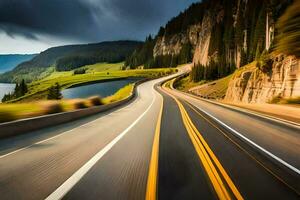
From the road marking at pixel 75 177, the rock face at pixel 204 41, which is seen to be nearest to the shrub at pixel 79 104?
the road marking at pixel 75 177

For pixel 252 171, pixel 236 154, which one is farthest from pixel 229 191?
pixel 236 154

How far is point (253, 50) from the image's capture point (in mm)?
83938

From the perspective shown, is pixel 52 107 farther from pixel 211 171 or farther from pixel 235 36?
pixel 235 36

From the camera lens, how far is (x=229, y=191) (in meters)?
5.15

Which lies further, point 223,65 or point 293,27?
point 223,65

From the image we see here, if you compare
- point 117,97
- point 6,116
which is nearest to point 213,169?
point 6,116

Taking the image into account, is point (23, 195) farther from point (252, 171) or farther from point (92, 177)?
point (252, 171)

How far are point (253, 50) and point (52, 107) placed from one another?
75096mm

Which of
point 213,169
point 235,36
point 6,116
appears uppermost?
point 235,36

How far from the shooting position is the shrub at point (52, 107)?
1731 centimetres

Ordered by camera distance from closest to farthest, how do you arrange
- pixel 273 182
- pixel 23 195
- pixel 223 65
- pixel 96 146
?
pixel 23 195 < pixel 273 182 < pixel 96 146 < pixel 223 65

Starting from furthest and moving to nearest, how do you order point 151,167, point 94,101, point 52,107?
1. point 94,101
2. point 52,107
3. point 151,167

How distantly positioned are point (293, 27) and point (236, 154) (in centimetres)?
1194

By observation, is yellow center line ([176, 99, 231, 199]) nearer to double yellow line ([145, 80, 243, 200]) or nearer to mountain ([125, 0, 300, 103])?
double yellow line ([145, 80, 243, 200])
